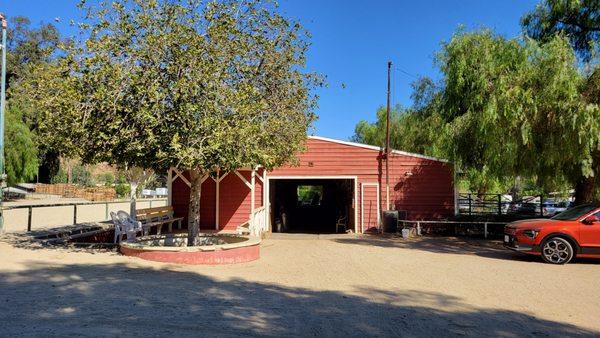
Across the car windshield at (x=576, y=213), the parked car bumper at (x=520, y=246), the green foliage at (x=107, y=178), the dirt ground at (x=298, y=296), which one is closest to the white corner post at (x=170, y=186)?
the dirt ground at (x=298, y=296)

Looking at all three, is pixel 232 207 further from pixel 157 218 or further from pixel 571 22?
pixel 571 22

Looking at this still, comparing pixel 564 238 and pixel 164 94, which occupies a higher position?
pixel 164 94

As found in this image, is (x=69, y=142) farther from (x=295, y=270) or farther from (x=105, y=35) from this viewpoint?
(x=295, y=270)

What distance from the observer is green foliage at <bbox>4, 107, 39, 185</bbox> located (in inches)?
1361

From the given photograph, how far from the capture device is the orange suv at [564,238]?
11.0 metres

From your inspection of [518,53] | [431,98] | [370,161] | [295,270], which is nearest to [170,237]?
[295,270]

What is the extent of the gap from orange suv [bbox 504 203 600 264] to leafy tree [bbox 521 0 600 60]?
16.8 ft

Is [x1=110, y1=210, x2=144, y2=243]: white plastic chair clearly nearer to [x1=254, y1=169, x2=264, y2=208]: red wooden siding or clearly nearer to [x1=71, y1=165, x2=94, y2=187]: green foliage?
[x1=254, y1=169, x2=264, y2=208]: red wooden siding

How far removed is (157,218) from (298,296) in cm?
1081

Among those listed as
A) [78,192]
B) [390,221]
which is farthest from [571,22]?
[78,192]

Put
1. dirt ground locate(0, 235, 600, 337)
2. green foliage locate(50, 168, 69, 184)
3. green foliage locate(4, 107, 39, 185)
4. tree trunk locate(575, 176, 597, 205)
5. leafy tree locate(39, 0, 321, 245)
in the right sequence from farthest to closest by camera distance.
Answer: green foliage locate(50, 168, 69, 184)
green foliage locate(4, 107, 39, 185)
tree trunk locate(575, 176, 597, 205)
leafy tree locate(39, 0, 321, 245)
dirt ground locate(0, 235, 600, 337)

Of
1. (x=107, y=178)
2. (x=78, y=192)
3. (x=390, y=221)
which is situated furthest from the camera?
(x=107, y=178)

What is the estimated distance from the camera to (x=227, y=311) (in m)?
6.28

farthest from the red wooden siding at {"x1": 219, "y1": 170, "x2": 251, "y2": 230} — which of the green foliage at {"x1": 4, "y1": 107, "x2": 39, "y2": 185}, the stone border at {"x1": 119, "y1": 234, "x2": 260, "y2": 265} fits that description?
the green foliage at {"x1": 4, "y1": 107, "x2": 39, "y2": 185}
